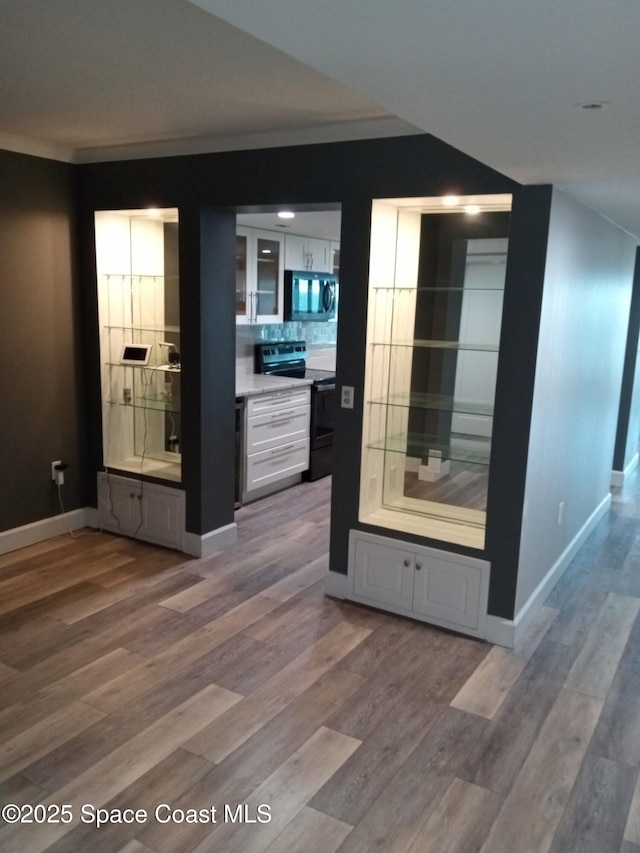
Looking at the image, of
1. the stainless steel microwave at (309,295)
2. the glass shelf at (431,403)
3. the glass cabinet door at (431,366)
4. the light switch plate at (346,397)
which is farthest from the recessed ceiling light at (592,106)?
the stainless steel microwave at (309,295)

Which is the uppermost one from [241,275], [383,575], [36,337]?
[241,275]

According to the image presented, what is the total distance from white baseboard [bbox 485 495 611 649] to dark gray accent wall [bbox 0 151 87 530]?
2.90m

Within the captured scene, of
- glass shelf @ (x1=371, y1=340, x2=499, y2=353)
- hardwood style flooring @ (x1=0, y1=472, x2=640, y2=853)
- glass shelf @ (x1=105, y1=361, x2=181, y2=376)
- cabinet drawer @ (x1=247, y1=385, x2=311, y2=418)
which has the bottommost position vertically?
hardwood style flooring @ (x1=0, y1=472, x2=640, y2=853)

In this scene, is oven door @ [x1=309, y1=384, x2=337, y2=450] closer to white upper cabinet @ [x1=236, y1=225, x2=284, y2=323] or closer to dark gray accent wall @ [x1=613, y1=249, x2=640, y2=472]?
white upper cabinet @ [x1=236, y1=225, x2=284, y2=323]

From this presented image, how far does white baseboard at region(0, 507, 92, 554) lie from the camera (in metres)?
4.18

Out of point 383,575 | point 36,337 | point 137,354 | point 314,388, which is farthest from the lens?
point 314,388

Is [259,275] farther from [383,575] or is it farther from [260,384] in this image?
[383,575]

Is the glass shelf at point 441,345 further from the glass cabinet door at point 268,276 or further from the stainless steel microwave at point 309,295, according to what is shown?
the stainless steel microwave at point 309,295

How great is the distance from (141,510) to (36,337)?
128 cm

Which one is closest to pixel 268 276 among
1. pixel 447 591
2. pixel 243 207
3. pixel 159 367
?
pixel 159 367

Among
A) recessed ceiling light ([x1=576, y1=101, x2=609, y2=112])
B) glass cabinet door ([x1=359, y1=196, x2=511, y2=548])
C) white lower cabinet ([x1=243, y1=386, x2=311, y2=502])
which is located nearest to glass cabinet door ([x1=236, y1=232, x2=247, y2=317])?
white lower cabinet ([x1=243, y1=386, x2=311, y2=502])

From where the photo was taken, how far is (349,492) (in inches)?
140

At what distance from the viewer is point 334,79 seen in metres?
1.60

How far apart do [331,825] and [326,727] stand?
50 centimetres
